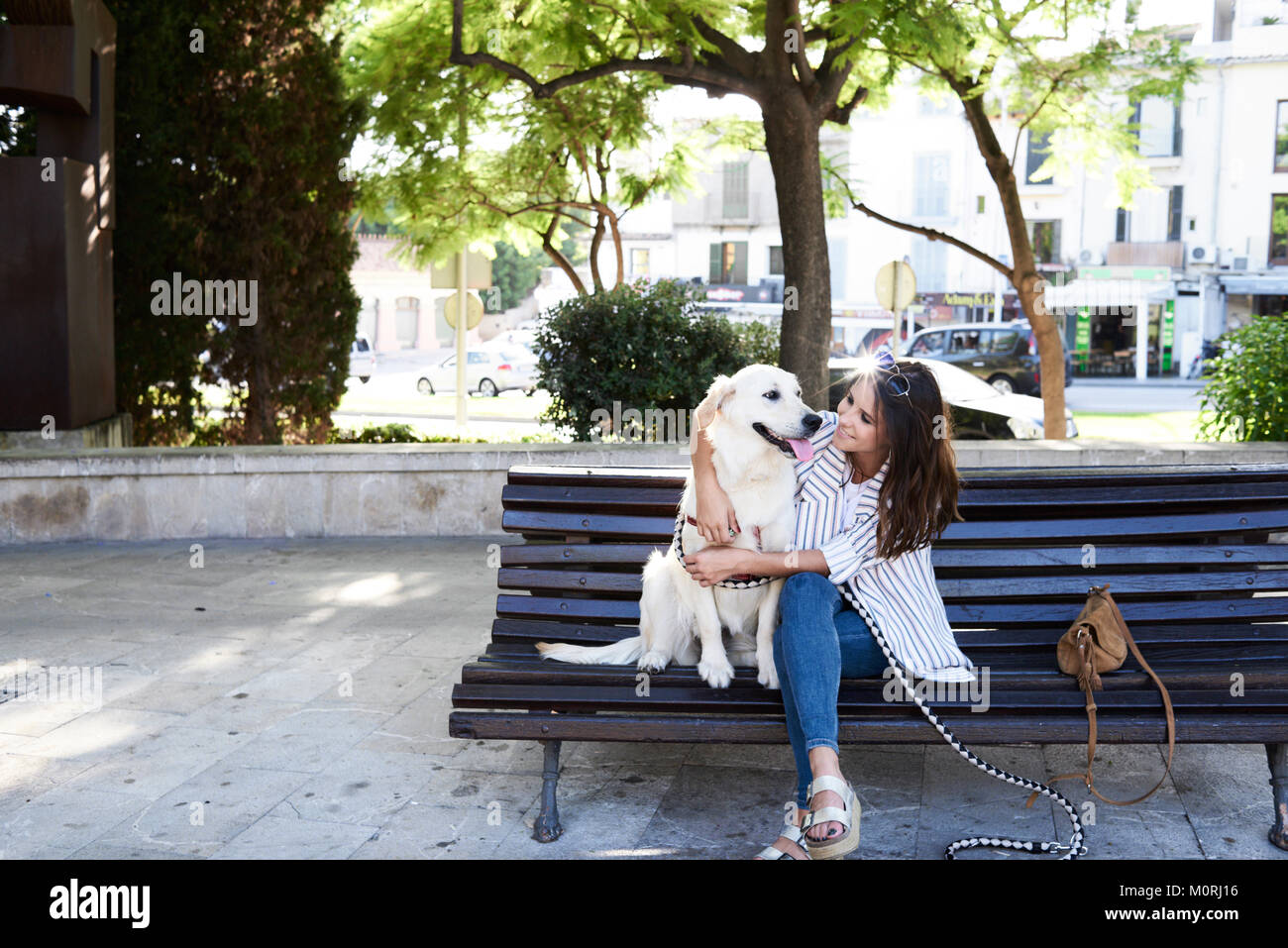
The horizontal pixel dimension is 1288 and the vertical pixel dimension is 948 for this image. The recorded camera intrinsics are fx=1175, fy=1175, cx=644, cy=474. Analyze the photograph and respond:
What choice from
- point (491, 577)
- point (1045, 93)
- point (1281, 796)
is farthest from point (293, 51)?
point (1281, 796)

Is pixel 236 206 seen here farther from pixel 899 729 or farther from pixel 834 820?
pixel 834 820

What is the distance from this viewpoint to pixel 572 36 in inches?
402

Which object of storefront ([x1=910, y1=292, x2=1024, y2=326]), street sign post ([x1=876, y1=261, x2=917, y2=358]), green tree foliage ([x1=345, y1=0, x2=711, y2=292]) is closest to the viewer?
green tree foliage ([x1=345, y1=0, x2=711, y2=292])

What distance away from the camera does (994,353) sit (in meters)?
26.3

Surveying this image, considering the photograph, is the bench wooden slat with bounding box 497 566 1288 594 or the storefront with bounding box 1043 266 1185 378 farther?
the storefront with bounding box 1043 266 1185 378

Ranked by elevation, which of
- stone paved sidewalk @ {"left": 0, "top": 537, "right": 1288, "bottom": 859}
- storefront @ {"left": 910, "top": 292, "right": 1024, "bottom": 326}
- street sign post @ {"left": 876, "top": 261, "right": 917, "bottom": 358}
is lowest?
stone paved sidewalk @ {"left": 0, "top": 537, "right": 1288, "bottom": 859}

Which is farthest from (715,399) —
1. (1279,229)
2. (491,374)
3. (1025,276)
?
(1279,229)

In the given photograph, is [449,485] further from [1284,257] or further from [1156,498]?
[1284,257]

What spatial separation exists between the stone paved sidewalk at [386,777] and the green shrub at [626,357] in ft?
14.8

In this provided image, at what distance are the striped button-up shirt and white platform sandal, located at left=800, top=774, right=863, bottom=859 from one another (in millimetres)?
481

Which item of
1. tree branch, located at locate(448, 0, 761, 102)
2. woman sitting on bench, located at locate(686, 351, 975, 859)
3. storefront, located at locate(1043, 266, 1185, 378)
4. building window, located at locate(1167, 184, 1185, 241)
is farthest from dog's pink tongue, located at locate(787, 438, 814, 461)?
building window, located at locate(1167, 184, 1185, 241)

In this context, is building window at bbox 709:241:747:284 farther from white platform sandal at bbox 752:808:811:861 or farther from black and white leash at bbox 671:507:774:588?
white platform sandal at bbox 752:808:811:861

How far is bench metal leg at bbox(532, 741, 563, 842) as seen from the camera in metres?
3.68

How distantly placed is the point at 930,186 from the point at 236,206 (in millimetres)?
37756
